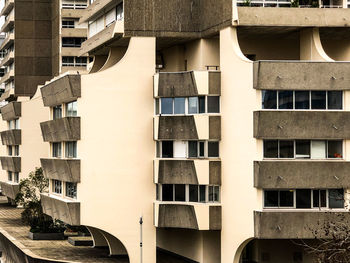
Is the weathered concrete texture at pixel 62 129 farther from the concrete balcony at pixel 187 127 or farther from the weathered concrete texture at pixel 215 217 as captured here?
the weathered concrete texture at pixel 215 217

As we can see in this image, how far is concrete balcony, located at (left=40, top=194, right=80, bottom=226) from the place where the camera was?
61.1 meters

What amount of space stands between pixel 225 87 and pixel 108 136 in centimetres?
833

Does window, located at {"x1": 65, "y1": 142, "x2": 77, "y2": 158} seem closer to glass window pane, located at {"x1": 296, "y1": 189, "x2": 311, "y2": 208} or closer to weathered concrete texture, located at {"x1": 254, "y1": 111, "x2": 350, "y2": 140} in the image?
weathered concrete texture, located at {"x1": 254, "y1": 111, "x2": 350, "y2": 140}

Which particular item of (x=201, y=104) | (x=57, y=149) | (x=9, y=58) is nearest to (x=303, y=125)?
(x=201, y=104)

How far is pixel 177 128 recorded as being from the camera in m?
59.0

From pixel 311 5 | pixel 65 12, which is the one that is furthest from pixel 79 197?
pixel 65 12

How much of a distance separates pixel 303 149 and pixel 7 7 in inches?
2773

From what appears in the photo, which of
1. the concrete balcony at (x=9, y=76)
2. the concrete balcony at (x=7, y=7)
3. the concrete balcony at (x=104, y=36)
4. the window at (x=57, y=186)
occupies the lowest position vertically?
the window at (x=57, y=186)

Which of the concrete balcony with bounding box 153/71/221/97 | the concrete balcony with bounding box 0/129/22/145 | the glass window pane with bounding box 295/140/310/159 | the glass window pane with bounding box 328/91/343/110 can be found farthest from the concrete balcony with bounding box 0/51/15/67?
the glass window pane with bounding box 328/91/343/110

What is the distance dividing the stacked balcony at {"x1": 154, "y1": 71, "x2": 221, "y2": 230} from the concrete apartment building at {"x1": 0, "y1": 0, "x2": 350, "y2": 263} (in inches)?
2.7

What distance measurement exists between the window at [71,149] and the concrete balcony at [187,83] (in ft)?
23.0

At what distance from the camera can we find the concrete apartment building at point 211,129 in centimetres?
5372

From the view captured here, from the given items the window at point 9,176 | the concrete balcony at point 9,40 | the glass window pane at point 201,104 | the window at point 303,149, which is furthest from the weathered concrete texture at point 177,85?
the concrete balcony at point 9,40

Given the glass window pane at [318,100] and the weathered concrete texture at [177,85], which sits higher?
the weathered concrete texture at [177,85]
